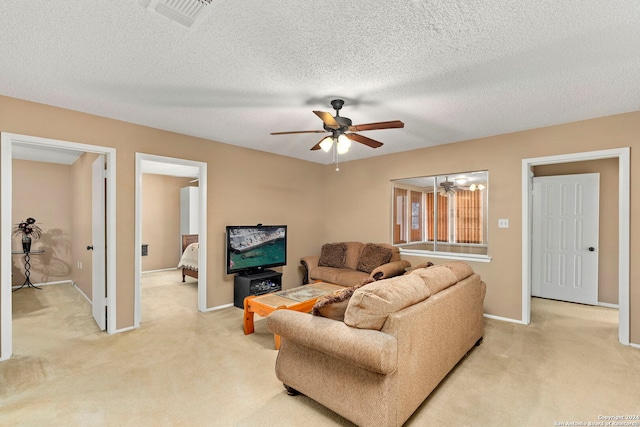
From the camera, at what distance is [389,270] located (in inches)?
167

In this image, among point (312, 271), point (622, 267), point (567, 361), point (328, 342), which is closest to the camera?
point (328, 342)

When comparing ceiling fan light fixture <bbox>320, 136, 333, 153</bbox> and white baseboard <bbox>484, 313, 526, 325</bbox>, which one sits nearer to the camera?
ceiling fan light fixture <bbox>320, 136, 333, 153</bbox>

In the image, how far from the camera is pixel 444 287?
8.04 feet

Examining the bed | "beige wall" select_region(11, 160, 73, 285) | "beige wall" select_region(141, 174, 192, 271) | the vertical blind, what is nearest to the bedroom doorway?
the bed

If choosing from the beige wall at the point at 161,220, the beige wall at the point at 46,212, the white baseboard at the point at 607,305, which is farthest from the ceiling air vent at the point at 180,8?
the beige wall at the point at 161,220

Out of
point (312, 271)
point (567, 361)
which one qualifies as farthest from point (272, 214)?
point (567, 361)

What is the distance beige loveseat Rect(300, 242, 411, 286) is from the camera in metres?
4.46

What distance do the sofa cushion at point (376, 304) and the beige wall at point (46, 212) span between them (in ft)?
22.0

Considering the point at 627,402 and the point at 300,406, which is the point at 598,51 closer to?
the point at 627,402

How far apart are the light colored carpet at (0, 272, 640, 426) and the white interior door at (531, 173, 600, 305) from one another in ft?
3.48

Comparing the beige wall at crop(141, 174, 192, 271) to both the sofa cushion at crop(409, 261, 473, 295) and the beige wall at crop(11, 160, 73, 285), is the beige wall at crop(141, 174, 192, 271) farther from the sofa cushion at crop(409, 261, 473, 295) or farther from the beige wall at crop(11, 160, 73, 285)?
the sofa cushion at crop(409, 261, 473, 295)

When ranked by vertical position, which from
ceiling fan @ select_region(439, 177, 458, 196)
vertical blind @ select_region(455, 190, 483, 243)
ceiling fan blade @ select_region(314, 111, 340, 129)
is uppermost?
ceiling fan blade @ select_region(314, 111, 340, 129)

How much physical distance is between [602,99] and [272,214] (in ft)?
14.3

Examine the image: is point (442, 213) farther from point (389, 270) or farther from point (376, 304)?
point (376, 304)
